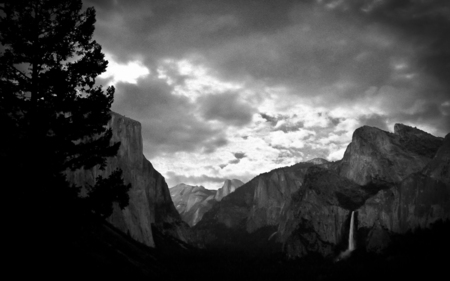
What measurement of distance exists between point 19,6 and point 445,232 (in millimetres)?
214108

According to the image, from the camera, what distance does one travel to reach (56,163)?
1677 centimetres

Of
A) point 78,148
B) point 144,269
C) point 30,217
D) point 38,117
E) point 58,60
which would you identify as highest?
point 58,60

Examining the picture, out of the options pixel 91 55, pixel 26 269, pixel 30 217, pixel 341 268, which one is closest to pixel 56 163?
pixel 30 217

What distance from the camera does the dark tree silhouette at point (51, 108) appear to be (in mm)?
15585

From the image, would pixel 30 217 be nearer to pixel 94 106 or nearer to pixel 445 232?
pixel 94 106

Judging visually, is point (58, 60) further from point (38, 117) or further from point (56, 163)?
point (56, 163)

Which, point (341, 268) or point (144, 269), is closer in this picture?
point (144, 269)

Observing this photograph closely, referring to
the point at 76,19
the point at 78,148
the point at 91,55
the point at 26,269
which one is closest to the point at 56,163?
the point at 78,148

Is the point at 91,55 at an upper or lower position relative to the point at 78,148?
upper

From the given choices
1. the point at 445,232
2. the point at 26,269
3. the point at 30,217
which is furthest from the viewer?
the point at 445,232

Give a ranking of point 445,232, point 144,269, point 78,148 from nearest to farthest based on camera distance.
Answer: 1. point 78,148
2. point 144,269
3. point 445,232

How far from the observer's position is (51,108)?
17094 millimetres

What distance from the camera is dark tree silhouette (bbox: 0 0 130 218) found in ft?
51.1

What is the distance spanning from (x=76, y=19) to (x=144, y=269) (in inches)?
5010
